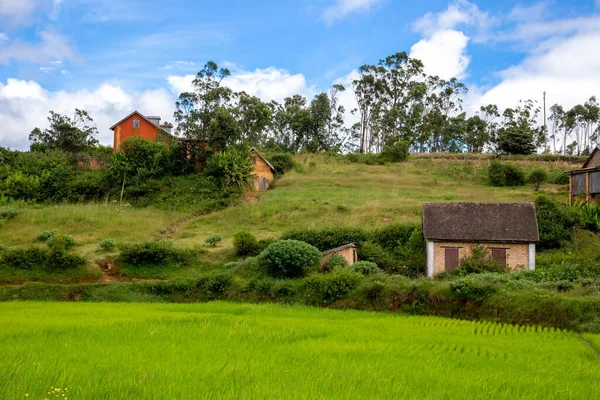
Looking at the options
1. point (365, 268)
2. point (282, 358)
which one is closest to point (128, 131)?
point (365, 268)

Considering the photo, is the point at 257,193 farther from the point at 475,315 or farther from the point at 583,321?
the point at 583,321

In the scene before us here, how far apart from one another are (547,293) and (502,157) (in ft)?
157

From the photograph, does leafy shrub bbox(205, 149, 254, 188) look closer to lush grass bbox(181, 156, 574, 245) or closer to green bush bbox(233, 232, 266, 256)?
lush grass bbox(181, 156, 574, 245)

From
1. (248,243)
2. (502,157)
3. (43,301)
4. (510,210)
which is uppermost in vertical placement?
(502,157)

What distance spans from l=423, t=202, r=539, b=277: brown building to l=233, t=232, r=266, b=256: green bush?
8.63 metres

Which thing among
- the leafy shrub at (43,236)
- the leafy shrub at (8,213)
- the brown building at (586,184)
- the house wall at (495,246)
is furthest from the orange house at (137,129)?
the brown building at (586,184)

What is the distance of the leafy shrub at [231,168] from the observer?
42.0 m

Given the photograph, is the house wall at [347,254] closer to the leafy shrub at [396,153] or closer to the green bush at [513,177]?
the green bush at [513,177]

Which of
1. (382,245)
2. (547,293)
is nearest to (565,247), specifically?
(382,245)

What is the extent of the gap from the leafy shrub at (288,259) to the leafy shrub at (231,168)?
18561 mm

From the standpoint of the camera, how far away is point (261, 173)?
47875 millimetres

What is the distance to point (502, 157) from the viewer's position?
61.9 m

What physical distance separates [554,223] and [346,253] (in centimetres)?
1210

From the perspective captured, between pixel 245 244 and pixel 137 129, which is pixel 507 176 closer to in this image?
pixel 245 244
